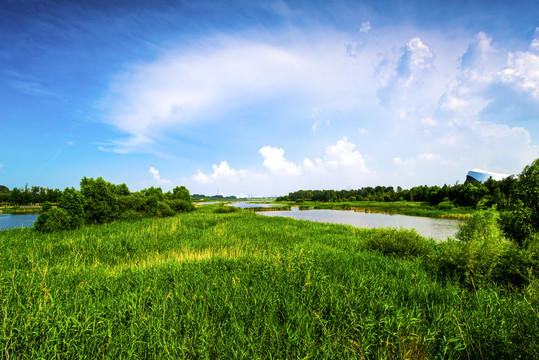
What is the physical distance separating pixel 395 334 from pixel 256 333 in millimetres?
1997

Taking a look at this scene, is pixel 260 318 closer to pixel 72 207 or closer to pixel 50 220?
pixel 50 220

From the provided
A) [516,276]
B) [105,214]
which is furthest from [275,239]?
[105,214]

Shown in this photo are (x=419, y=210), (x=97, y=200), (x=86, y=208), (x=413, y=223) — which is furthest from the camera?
(x=419, y=210)

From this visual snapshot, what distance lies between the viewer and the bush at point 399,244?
8688 millimetres

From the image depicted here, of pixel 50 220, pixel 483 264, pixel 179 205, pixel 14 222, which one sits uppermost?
pixel 50 220

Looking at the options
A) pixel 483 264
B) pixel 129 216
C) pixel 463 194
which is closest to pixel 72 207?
pixel 129 216

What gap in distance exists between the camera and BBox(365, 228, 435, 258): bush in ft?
28.5

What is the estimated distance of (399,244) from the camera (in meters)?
8.72

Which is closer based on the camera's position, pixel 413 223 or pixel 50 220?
pixel 50 220

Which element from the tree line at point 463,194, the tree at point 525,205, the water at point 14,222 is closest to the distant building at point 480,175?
the tree line at point 463,194

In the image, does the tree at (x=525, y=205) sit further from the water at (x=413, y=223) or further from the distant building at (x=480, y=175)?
the distant building at (x=480, y=175)

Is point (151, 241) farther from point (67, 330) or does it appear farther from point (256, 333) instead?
point (256, 333)

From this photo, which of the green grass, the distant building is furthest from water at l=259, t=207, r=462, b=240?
the distant building

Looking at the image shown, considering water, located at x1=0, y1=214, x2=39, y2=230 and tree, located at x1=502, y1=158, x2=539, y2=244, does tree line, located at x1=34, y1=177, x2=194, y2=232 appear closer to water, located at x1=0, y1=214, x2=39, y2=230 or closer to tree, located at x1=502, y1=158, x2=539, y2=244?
water, located at x1=0, y1=214, x2=39, y2=230
